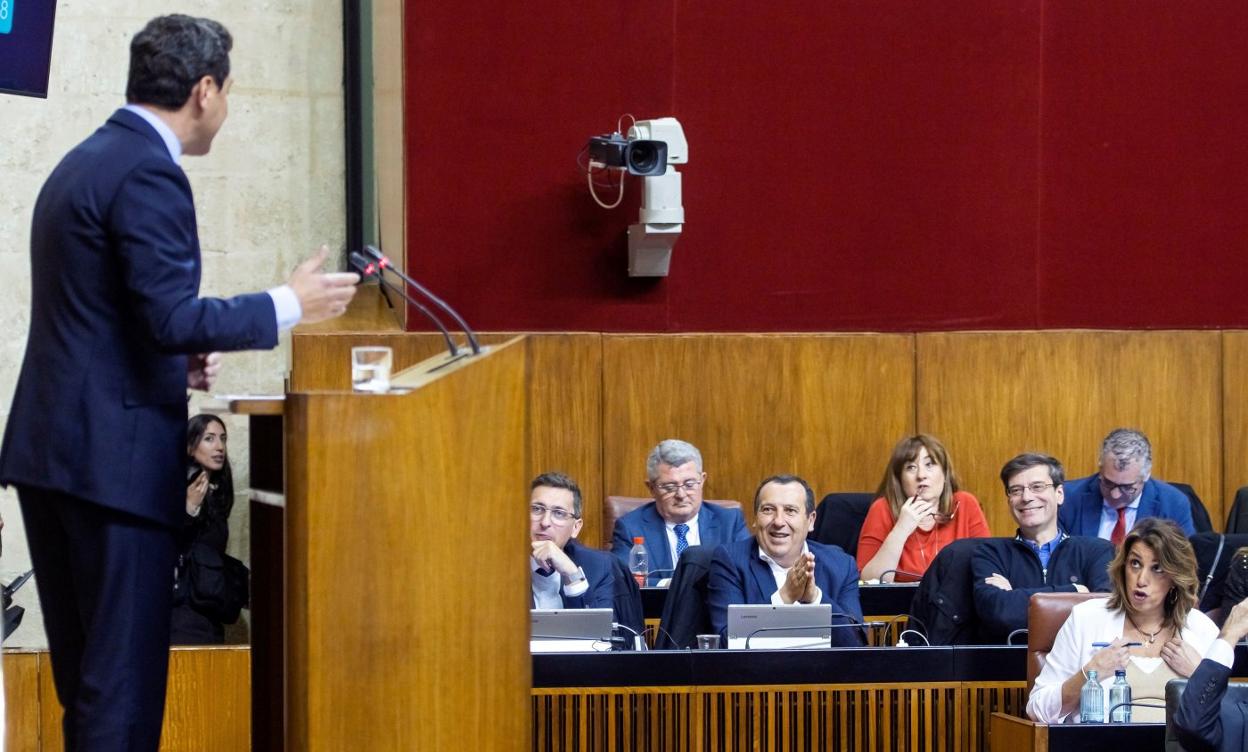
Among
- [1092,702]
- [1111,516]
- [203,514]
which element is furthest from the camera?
[203,514]

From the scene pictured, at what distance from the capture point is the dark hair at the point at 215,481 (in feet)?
24.1

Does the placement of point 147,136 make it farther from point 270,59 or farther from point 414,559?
point 270,59

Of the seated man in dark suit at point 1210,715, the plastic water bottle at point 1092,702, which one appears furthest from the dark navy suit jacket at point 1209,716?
the plastic water bottle at point 1092,702

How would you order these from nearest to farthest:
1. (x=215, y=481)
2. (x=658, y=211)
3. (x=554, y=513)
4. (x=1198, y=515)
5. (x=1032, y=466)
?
(x=554, y=513) → (x=1032, y=466) → (x=1198, y=515) → (x=215, y=481) → (x=658, y=211)

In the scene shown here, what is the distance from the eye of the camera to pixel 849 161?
8.20 metres

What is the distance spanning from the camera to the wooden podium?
2.73m

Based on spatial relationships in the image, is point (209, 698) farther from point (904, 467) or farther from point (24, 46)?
point (904, 467)

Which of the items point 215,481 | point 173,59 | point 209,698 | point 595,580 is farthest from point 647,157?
point 173,59

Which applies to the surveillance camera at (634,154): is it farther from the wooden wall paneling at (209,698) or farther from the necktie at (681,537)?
the wooden wall paneling at (209,698)

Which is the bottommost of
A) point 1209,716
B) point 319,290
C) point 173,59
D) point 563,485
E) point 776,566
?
point 1209,716

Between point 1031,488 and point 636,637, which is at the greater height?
point 1031,488

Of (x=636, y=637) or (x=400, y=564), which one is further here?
(x=636, y=637)

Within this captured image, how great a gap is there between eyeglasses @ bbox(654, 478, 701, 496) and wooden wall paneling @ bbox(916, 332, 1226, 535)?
172 cm

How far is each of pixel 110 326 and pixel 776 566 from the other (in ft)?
10.5
